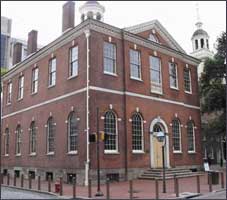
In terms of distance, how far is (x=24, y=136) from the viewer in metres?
29.1

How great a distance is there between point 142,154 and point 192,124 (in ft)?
25.0

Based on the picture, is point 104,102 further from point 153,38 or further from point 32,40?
point 32,40

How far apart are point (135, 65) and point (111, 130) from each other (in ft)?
18.8

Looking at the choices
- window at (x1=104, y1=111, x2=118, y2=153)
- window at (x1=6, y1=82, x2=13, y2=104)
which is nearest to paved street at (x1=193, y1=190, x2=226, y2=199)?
window at (x1=104, y1=111, x2=118, y2=153)

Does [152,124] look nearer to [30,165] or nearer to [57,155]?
[57,155]

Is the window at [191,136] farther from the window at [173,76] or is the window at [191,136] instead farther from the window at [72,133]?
the window at [72,133]

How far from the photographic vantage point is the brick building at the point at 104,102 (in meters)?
21.9

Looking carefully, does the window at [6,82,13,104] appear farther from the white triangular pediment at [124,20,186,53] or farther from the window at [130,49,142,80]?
the white triangular pediment at [124,20,186,53]

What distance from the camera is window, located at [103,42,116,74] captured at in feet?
76.1

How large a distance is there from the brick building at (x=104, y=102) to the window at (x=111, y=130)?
66mm

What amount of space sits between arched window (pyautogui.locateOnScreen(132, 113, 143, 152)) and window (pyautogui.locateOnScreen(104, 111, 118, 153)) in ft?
5.60

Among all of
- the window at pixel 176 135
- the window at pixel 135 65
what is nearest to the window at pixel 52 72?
the window at pixel 135 65

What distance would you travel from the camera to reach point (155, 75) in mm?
26547

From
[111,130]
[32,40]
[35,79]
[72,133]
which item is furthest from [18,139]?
[111,130]
